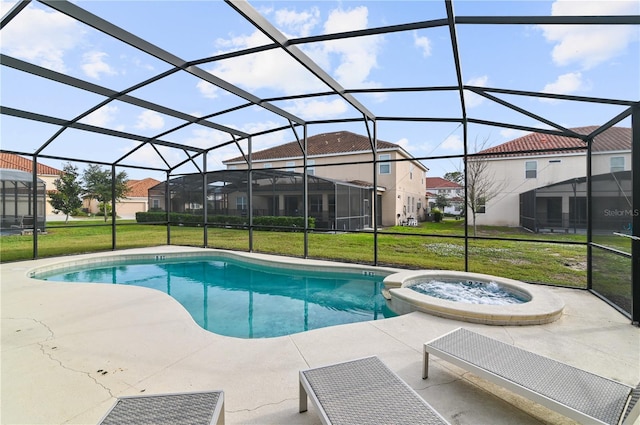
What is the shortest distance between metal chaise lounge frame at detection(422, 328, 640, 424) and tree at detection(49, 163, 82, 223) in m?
21.6

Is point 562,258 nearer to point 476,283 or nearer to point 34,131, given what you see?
point 476,283

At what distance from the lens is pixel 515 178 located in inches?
671

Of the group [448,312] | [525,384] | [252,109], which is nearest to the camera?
[525,384]

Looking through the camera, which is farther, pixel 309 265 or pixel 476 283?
pixel 309 265

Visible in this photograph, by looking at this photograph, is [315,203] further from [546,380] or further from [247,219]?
[546,380]

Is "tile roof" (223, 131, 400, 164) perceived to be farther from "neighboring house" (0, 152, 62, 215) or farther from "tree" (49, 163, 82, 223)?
"neighboring house" (0, 152, 62, 215)

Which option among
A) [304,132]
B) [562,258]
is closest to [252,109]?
[304,132]

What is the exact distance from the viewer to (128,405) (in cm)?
192

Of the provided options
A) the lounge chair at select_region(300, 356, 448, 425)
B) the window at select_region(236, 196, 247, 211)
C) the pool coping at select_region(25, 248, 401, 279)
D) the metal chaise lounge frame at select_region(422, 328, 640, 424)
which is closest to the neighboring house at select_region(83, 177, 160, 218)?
the window at select_region(236, 196, 247, 211)

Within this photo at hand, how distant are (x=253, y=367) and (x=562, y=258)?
32.8 ft

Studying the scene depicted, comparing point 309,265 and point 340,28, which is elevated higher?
point 340,28

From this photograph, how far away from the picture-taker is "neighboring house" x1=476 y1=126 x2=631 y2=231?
13.7 meters

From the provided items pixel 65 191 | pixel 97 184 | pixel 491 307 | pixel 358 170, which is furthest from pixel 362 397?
pixel 97 184

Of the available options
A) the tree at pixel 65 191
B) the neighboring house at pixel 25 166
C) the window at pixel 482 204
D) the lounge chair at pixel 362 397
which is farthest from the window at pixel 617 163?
the tree at pixel 65 191
